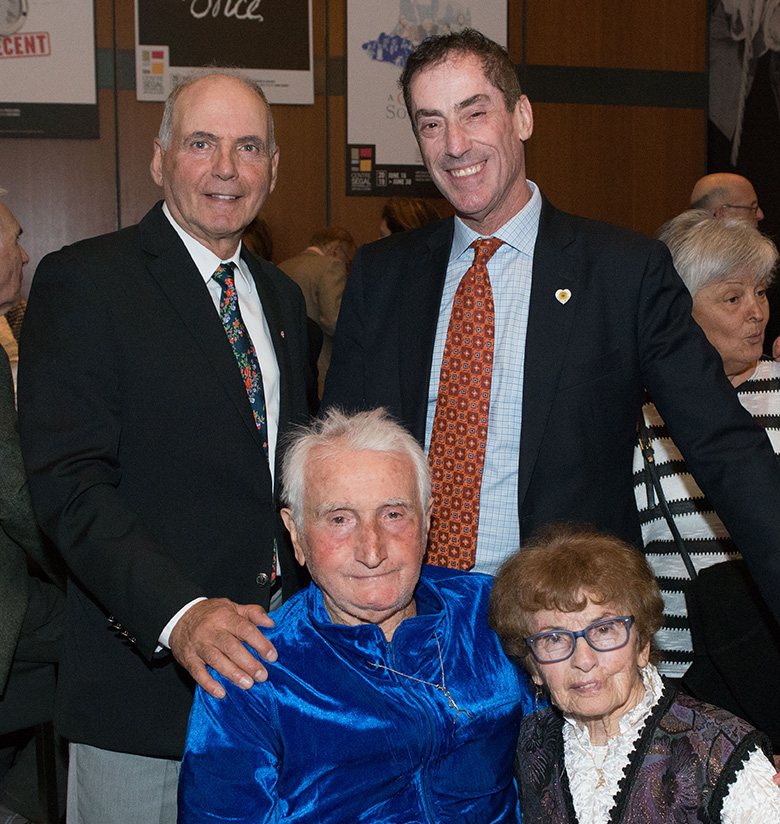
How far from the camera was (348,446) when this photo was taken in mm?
1884

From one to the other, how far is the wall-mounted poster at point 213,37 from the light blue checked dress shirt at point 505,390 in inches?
184

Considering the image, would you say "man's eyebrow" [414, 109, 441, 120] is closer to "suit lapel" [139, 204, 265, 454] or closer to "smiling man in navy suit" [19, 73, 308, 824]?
"smiling man in navy suit" [19, 73, 308, 824]

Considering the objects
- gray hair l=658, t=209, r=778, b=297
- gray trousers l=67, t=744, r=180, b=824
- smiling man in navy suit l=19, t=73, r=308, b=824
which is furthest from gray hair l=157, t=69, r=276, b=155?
gray trousers l=67, t=744, r=180, b=824

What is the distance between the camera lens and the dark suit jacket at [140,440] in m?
1.89

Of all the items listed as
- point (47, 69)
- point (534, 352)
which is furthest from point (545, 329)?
point (47, 69)

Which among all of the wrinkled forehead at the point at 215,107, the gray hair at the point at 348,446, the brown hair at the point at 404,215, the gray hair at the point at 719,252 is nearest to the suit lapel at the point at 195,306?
the gray hair at the point at 348,446

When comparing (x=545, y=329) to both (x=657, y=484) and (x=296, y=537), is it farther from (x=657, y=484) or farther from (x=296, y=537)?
(x=296, y=537)

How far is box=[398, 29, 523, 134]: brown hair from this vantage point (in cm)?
208

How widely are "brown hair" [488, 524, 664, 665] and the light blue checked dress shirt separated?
203 mm

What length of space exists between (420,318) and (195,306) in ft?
1.73

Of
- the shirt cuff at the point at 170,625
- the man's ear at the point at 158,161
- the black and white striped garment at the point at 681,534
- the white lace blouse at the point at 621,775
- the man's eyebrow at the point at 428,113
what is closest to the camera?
the white lace blouse at the point at 621,775

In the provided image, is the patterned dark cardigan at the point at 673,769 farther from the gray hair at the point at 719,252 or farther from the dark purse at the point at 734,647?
the gray hair at the point at 719,252

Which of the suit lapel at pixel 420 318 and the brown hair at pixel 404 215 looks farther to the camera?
the brown hair at pixel 404 215

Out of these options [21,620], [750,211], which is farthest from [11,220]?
[750,211]
